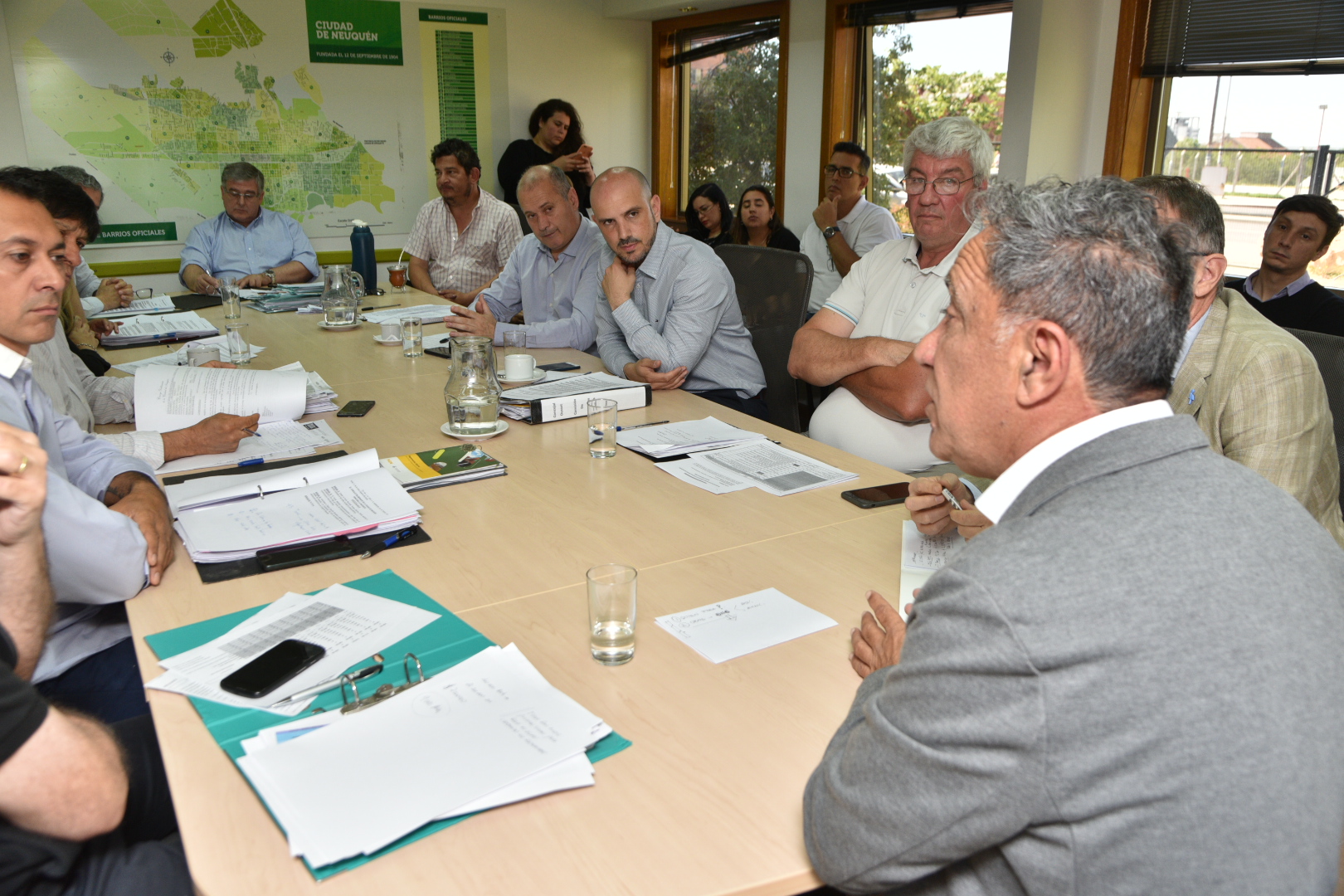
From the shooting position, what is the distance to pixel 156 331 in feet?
11.1

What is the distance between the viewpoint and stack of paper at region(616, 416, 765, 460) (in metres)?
2.06

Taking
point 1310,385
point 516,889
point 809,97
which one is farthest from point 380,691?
point 809,97

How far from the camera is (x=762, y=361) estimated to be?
10.0 ft

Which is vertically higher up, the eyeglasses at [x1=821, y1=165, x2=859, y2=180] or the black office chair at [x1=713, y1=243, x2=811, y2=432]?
the eyeglasses at [x1=821, y1=165, x2=859, y2=180]

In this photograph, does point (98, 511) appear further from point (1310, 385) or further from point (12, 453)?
point (1310, 385)

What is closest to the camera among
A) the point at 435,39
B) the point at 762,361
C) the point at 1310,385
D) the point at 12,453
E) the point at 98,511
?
the point at 12,453

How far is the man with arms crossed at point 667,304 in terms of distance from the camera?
282cm

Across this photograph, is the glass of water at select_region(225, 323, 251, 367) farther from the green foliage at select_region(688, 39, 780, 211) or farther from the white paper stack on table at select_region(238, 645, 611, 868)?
the green foliage at select_region(688, 39, 780, 211)

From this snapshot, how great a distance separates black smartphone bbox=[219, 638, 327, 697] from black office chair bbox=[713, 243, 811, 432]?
1929 mm

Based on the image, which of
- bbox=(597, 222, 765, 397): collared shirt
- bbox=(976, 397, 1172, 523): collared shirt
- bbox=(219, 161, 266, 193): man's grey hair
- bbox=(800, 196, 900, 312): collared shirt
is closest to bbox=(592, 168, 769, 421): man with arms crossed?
bbox=(597, 222, 765, 397): collared shirt

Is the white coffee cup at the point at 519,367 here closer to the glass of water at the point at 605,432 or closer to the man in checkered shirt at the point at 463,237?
the glass of water at the point at 605,432

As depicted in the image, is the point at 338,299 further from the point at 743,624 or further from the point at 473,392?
the point at 743,624

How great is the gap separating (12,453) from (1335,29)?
4.41 metres

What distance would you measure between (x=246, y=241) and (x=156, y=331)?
183 centimetres
